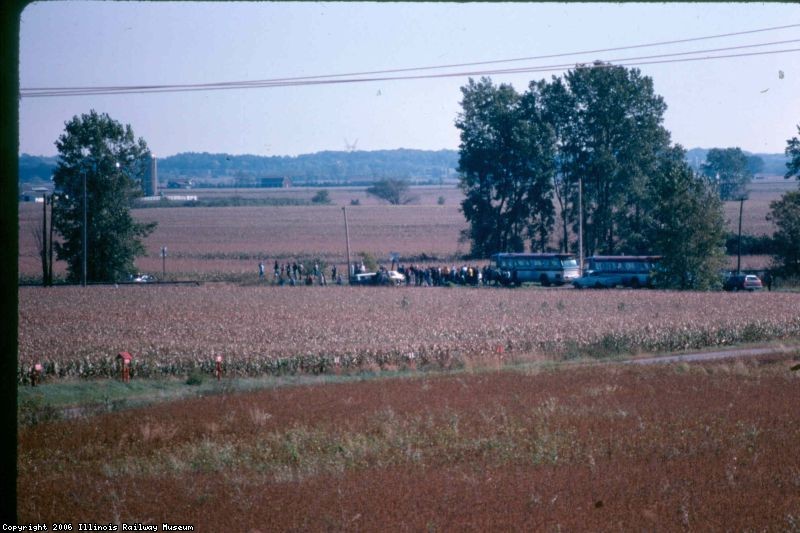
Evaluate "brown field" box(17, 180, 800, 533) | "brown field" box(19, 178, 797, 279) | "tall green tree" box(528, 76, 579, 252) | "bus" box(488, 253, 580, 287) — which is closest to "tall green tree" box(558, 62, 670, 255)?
"tall green tree" box(528, 76, 579, 252)

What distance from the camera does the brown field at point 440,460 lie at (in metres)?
10.5

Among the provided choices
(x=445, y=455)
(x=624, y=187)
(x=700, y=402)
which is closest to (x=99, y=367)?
(x=445, y=455)

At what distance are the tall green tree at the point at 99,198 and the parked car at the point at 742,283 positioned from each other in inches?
1845

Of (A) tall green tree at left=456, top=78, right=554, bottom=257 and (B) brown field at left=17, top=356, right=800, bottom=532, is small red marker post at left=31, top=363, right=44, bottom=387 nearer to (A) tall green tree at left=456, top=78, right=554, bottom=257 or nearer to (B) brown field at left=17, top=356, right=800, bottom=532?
(B) brown field at left=17, top=356, right=800, bottom=532

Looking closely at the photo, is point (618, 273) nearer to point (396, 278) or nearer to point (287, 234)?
point (396, 278)

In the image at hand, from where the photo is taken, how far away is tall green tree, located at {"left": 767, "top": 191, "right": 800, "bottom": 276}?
58875mm

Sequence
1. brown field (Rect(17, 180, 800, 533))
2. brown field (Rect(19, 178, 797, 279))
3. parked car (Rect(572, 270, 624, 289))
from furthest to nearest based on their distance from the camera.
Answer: brown field (Rect(19, 178, 797, 279))
parked car (Rect(572, 270, 624, 289))
brown field (Rect(17, 180, 800, 533))

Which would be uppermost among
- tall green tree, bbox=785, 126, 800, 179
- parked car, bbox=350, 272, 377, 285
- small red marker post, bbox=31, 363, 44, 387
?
tall green tree, bbox=785, 126, 800, 179

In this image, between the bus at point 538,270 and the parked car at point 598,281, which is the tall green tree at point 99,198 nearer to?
the bus at point 538,270

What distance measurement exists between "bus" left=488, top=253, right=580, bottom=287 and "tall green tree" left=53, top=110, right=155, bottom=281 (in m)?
31.0

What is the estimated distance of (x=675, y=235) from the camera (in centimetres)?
5644

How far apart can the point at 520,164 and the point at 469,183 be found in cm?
591

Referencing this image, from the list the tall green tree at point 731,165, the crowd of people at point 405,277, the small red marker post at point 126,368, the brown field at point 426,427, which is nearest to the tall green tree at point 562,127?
the crowd of people at point 405,277

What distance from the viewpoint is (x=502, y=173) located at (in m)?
87.1
